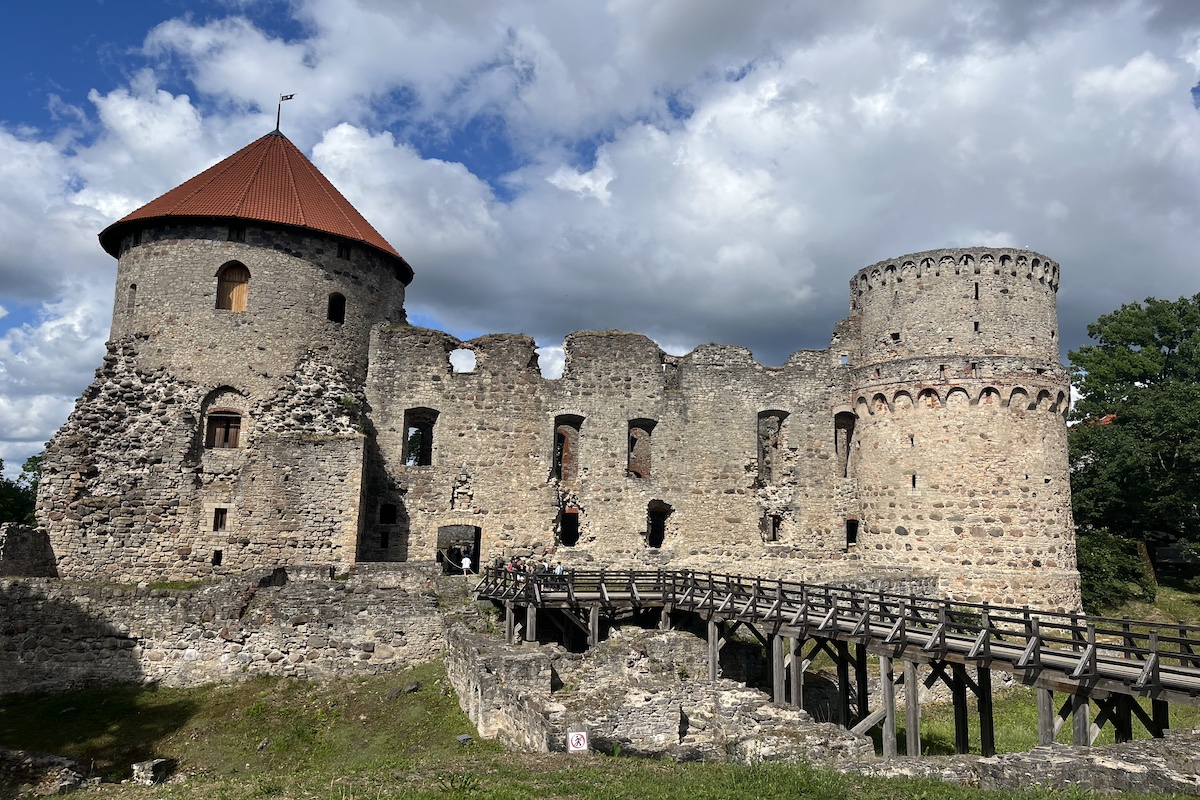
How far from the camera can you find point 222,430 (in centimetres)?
2133

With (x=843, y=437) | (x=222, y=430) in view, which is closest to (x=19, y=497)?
(x=222, y=430)

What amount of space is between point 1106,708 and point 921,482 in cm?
1213

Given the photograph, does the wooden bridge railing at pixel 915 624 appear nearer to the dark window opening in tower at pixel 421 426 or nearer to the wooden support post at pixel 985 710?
the wooden support post at pixel 985 710

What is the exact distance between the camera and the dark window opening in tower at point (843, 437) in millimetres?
25234

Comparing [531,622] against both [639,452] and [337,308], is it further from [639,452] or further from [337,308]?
[639,452]

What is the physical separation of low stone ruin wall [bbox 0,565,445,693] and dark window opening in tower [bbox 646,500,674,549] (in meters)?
8.88

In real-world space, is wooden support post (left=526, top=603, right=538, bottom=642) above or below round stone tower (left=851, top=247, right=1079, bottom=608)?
below

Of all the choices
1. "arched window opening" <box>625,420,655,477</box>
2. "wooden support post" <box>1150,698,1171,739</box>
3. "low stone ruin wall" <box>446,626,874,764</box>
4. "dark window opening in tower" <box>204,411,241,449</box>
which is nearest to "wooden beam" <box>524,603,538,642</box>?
"low stone ruin wall" <box>446,626,874,764</box>

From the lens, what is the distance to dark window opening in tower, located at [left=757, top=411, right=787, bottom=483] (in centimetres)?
2550

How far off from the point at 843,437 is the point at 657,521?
20.7ft

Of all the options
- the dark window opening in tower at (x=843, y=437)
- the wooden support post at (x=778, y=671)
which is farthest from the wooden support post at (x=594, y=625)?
the dark window opening in tower at (x=843, y=437)

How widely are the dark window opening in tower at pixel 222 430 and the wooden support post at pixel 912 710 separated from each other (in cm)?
1674

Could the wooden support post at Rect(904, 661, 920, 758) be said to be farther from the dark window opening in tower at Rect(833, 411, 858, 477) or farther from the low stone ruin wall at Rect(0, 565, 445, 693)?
the dark window opening in tower at Rect(833, 411, 858, 477)

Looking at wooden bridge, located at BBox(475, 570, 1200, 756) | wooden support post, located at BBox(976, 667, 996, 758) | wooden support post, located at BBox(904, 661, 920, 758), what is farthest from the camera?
wooden support post, located at BBox(904, 661, 920, 758)
